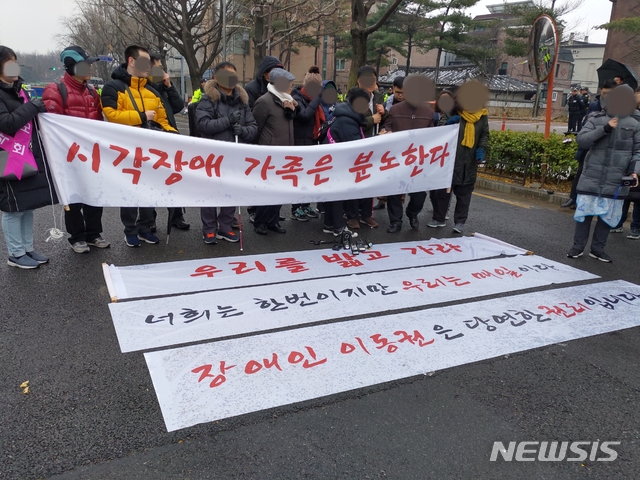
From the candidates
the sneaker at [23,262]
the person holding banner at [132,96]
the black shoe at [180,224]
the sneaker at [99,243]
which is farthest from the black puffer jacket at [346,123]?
the sneaker at [23,262]

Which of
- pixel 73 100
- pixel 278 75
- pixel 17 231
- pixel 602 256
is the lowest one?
pixel 602 256

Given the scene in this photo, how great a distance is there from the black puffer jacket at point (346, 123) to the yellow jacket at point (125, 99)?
202cm

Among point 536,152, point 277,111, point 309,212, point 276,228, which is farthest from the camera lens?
point 536,152

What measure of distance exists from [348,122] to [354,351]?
3.20m

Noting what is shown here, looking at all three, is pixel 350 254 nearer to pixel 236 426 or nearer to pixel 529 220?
pixel 236 426

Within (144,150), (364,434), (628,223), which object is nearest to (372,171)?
(144,150)

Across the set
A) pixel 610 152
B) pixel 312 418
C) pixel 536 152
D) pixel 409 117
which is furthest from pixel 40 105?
pixel 536 152

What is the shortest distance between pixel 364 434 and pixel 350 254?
2.83m

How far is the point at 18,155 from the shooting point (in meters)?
4.17

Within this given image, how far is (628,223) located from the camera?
7.22 m

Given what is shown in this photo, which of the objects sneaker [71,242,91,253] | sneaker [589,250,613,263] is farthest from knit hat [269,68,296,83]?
sneaker [589,250,613,263]

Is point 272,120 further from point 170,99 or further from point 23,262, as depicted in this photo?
point 23,262

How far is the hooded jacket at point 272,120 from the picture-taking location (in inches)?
217

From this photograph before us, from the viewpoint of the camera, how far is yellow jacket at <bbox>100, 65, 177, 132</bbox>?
4660 millimetres
